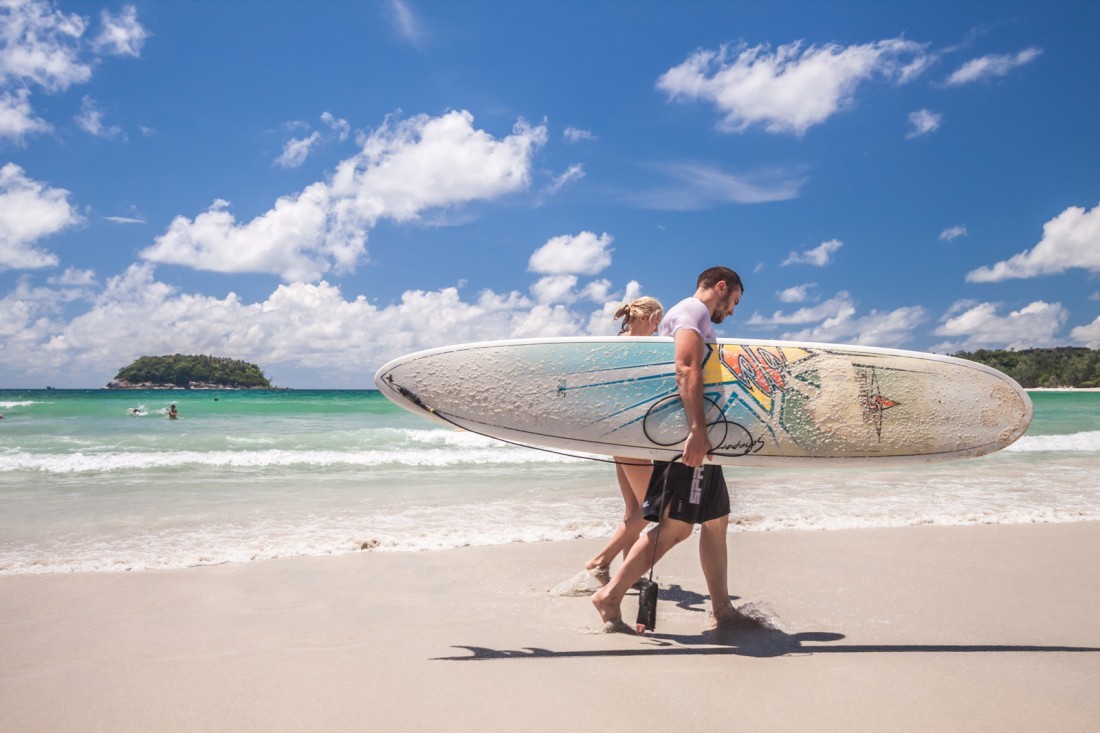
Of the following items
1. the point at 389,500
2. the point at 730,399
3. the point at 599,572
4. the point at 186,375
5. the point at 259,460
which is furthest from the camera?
the point at 186,375

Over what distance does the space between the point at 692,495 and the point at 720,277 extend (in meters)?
0.94

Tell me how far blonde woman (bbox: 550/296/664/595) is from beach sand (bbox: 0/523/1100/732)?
152 millimetres

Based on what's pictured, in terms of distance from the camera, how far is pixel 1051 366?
71.1 metres

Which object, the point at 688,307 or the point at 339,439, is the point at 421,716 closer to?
the point at 688,307

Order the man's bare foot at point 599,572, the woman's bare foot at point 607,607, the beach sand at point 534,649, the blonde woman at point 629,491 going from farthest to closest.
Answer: the man's bare foot at point 599,572 < the blonde woman at point 629,491 < the woman's bare foot at point 607,607 < the beach sand at point 534,649

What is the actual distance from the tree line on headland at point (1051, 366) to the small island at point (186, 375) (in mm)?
82604

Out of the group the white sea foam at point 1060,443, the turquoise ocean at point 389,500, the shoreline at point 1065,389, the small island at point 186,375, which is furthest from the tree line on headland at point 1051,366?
the small island at point 186,375

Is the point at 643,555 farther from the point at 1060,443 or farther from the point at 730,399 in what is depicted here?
the point at 1060,443

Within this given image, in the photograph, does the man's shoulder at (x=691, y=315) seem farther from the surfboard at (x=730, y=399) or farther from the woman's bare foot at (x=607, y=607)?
the woman's bare foot at (x=607, y=607)

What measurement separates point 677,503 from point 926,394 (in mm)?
1599

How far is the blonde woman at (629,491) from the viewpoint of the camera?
334 cm

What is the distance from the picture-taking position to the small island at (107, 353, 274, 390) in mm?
83875

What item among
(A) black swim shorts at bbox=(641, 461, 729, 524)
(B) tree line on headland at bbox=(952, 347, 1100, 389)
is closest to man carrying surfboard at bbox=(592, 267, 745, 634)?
(A) black swim shorts at bbox=(641, 461, 729, 524)

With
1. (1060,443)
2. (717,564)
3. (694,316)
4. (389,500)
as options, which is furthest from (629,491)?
(1060,443)
